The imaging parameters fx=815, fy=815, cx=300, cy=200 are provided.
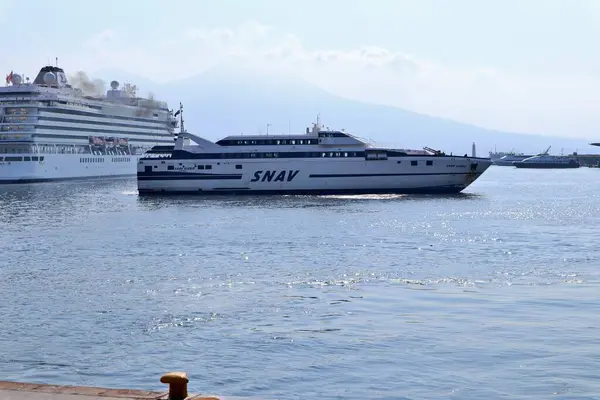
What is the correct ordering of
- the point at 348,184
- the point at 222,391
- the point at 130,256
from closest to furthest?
1. the point at 222,391
2. the point at 130,256
3. the point at 348,184

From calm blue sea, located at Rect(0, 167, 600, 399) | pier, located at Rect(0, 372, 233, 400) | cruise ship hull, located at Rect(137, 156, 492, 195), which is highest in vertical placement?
cruise ship hull, located at Rect(137, 156, 492, 195)

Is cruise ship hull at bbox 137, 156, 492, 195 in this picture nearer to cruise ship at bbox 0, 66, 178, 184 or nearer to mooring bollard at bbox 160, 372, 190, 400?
cruise ship at bbox 0, 66, 178, 184

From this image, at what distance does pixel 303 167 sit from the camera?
79.8 metres

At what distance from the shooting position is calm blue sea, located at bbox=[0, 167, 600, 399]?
15.4 m

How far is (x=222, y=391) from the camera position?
1451 centimetres

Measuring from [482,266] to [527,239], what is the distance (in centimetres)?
1140

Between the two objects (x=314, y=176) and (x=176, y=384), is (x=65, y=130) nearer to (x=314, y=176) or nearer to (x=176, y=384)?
(x=314, y=176)

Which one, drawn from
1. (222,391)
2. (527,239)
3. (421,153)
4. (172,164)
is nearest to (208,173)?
(172,164)

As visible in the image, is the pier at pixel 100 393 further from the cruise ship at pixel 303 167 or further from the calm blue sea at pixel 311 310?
the cruise ship at pixel 303 167

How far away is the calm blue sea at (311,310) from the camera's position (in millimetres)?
15375

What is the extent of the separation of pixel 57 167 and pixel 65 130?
8798mm

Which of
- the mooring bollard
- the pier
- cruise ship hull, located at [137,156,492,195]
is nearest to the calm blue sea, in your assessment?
the pier

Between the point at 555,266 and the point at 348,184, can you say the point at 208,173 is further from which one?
the point at 555,266

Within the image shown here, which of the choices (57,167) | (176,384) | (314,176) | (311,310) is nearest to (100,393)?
(176,384)
